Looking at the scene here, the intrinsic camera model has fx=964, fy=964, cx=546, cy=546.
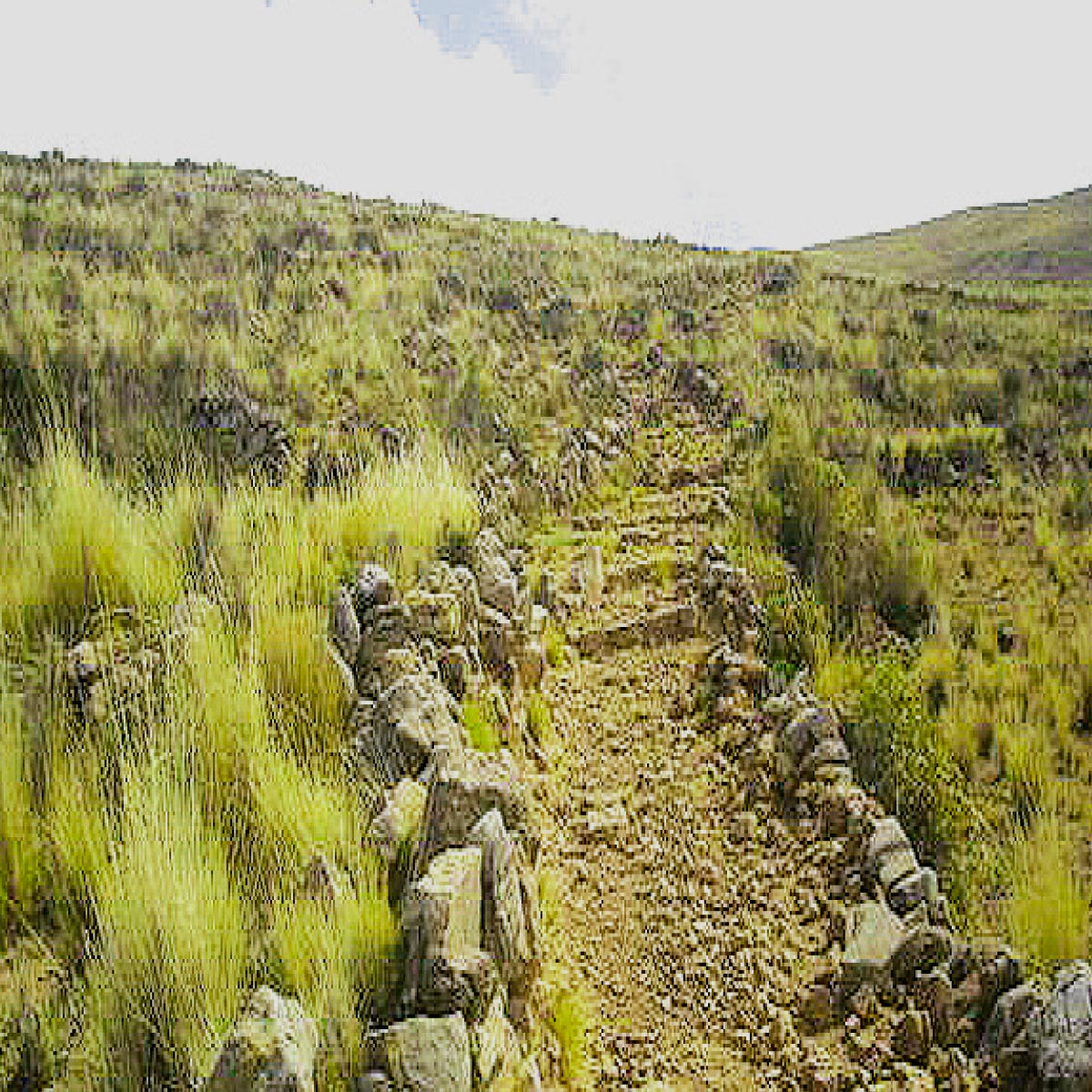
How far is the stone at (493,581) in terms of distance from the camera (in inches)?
208

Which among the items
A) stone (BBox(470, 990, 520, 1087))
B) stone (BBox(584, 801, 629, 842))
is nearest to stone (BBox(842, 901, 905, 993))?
stone (BBox(584, 801, 629, 842))

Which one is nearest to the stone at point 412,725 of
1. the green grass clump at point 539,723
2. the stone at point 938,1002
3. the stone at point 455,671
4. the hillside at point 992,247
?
the stone at point 455,671

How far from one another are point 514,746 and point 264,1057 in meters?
2.47

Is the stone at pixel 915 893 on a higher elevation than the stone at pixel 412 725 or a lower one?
lower

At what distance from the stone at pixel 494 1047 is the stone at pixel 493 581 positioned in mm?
2845

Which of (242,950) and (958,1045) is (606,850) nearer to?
(958,1045)

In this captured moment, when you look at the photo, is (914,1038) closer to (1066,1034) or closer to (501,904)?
(1066,1034)

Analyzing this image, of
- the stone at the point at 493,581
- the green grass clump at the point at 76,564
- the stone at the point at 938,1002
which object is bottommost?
the stone at the point at 938,1002

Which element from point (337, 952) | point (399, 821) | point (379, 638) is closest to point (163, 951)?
point (337, 952)

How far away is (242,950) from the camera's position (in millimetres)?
2402

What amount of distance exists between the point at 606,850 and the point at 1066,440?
8439mm

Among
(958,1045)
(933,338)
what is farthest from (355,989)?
(933,338)

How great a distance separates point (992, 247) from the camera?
56625 millimetres

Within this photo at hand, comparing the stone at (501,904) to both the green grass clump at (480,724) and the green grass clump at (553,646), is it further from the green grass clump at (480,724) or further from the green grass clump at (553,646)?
the green grass clump at (553,646)
